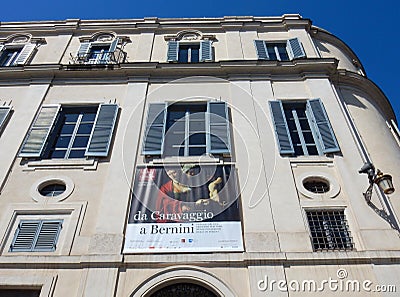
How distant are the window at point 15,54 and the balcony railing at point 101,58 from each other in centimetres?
→ 187

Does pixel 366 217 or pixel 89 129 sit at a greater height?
pixel 89 129

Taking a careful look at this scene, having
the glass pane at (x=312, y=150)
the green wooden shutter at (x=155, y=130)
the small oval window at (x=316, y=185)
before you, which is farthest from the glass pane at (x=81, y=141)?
the glass pane at (x=312, y=150)

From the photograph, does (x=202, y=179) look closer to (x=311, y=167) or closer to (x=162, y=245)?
(x=162, y=245)

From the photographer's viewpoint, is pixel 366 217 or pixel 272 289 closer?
pixel 272 289

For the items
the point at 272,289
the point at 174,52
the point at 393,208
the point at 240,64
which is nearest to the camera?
the point at 272,289

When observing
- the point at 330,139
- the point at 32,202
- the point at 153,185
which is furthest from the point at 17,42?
the point at 330,139

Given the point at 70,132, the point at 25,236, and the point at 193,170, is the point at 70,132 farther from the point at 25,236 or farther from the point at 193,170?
the point at 193,170

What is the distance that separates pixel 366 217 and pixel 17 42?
1505 centimetres

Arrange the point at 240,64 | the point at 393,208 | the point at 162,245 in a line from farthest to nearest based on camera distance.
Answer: the point at 240,64
the point at 393,208
the point at 162,245

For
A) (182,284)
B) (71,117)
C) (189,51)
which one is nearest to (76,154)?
(71,117)

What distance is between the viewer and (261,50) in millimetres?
14453

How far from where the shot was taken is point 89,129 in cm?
1147

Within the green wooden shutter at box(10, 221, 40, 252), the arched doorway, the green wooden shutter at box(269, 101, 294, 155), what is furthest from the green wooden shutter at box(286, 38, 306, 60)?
the green wooden shutter at box(10, 221, 40, 252)

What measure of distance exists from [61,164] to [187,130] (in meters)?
3.75
